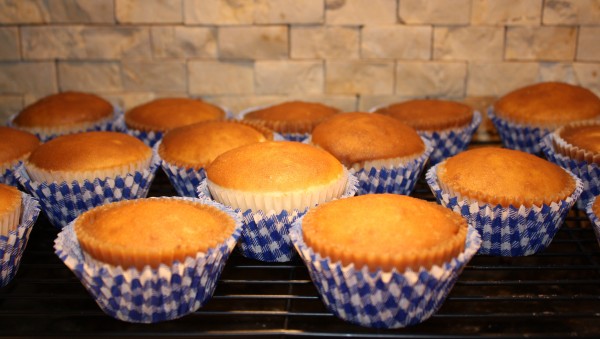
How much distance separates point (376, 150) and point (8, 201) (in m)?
1.33

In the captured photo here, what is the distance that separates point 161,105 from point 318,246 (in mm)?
1583

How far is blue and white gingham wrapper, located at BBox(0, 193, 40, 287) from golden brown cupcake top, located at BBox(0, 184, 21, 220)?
52 millimetres

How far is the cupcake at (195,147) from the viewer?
242 cm

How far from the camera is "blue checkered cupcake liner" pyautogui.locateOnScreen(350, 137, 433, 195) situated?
2.40 m

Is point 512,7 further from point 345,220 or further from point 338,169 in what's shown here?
point 345,220

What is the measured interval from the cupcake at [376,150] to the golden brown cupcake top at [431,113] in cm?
29

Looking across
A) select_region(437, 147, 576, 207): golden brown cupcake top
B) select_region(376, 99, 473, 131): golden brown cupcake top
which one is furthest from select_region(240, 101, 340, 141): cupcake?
select_region(437, 147, 576, 207): golden brown cupcake top

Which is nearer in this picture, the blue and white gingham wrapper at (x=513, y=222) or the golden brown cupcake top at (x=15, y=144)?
the blue and white gingham wrapper at (x=513, y=222)

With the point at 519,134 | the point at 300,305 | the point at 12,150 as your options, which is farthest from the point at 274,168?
the point at 519,134

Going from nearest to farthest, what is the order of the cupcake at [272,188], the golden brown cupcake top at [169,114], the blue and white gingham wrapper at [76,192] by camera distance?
the cupcake at [272,188], the blue and white gingham wrapper at [76,192], the golden brown cupcake top at [169,114]

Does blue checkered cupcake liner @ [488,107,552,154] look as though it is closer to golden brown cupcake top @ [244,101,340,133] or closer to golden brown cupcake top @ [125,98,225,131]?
golden brown cupcake top @ [244,101,340,133]

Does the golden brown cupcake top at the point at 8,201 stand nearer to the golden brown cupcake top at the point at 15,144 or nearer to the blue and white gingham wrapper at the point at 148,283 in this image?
the blue and white gingham wrapper at the point at 148,283

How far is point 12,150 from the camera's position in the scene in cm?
247

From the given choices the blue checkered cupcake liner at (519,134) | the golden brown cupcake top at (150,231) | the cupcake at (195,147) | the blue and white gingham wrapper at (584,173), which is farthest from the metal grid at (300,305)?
the blue checkered cupcake liner at (519,134)
